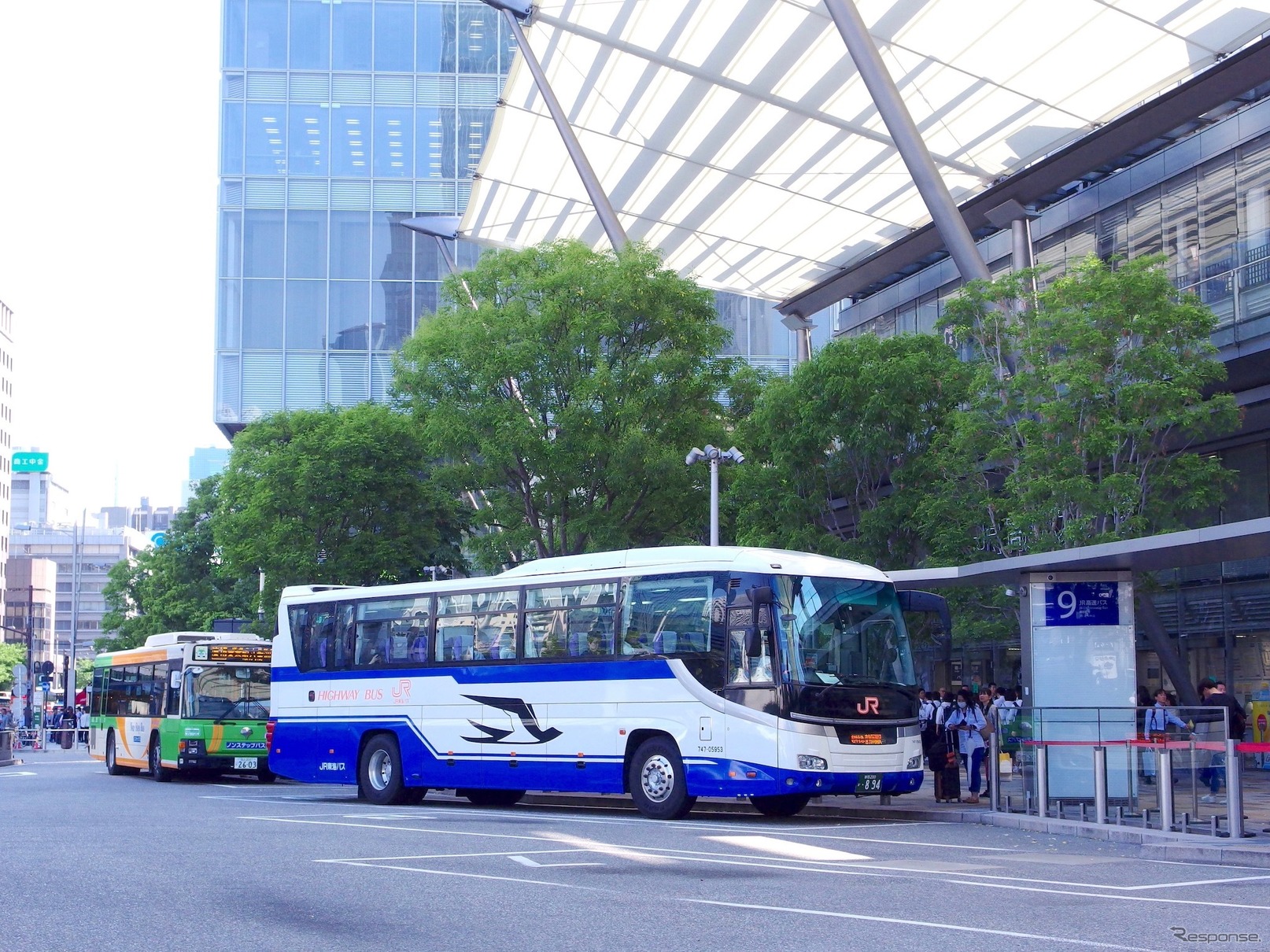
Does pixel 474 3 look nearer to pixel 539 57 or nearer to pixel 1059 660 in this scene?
pixel 539 57

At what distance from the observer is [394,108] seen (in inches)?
2672

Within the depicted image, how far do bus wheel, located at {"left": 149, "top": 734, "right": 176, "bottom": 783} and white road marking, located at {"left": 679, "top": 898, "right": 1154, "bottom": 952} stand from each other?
22.7m

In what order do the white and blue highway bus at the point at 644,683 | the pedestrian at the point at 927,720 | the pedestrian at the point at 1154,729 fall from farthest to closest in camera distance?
the pedestrian at the point at 927,720 < the white and blue highway bus at the point at 644,683 < the pedestrian at the point at 1154,729

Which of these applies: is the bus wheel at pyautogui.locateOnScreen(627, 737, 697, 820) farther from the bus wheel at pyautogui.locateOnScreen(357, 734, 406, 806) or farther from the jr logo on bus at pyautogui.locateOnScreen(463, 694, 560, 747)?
the bus wheel at pyautogui.locateOnScreen(357, 734, 406, 806)

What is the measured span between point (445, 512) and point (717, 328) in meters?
12.2

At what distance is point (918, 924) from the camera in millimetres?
9188

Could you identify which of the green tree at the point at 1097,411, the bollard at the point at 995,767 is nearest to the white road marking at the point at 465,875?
the bollard at the point at 995,767

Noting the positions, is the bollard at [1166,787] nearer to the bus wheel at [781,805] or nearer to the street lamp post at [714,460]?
the bus wheel at [781,805]

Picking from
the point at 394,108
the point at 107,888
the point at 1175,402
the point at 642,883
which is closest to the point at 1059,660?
the point at 1175,402

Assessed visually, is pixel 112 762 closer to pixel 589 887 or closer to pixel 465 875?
pixel 465 875

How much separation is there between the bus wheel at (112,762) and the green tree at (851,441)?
14.8 metres

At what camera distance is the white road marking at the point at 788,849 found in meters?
13.7

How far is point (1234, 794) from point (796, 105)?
67.8 feet

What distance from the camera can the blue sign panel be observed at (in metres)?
19.2
